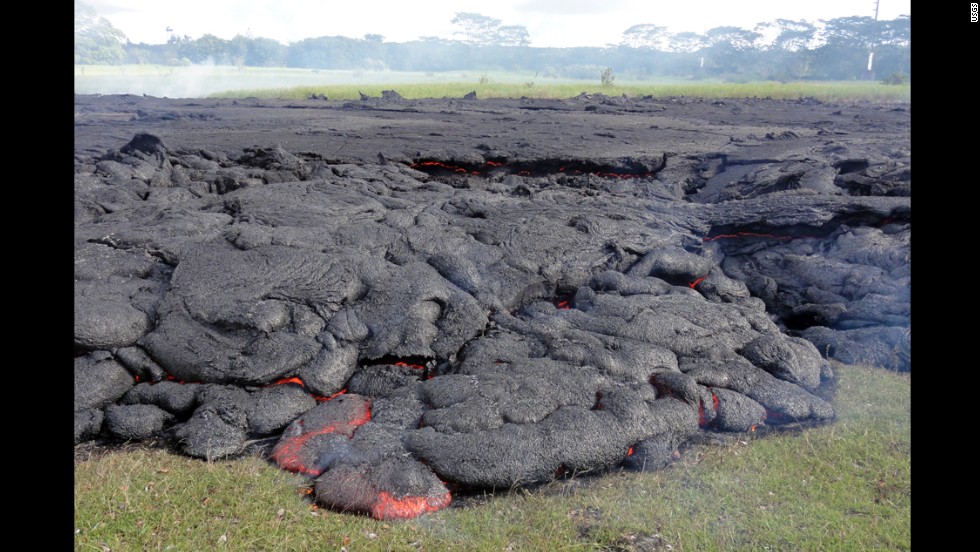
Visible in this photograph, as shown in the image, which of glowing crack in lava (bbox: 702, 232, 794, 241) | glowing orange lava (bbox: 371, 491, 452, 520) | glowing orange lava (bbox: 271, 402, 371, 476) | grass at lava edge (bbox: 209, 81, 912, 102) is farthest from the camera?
grass at lava edge (bbox: 209, 81, 912, 102)

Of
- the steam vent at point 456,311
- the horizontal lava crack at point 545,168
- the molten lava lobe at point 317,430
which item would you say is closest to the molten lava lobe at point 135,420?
the steam vent at point 456,311

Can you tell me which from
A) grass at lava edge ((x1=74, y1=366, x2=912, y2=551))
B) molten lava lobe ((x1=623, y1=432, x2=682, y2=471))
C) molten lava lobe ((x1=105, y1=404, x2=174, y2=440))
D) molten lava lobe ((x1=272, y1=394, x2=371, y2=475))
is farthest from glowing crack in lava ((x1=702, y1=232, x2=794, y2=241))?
molten lava lobe ((x1=105, y1=404, x2=174, y2=440))

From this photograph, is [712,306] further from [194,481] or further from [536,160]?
[536,160]

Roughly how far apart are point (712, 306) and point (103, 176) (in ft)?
33.8

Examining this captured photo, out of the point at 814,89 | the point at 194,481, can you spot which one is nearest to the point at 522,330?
the point at 194,481

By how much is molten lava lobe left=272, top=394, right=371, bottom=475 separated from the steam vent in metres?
0.02

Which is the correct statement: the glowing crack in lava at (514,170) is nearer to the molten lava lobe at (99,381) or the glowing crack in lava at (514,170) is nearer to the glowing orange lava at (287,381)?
the glowing orange lava at (287,381)

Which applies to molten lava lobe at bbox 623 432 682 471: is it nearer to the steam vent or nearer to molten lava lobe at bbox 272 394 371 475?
the steam vent

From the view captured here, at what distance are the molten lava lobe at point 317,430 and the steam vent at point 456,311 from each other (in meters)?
0.02

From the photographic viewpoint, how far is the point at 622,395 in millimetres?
6332

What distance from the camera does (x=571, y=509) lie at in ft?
17.1

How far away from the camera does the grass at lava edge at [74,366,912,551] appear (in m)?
4.73

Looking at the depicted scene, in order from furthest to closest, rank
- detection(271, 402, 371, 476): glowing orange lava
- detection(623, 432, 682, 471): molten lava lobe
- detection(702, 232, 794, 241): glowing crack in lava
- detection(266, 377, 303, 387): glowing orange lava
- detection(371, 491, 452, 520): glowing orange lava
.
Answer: detection(702, 232, 794, 241): glowing crack in lava < detection(266, 377, 303, 387): glowing orange lava < detection(623, 432, 682, 471): molten lava lobe < detection(271, 402, 371, 476): glowing orange lava < detection(371, 491, 452, 520): glowing orange lava

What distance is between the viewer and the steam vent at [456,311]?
6.00 metres
